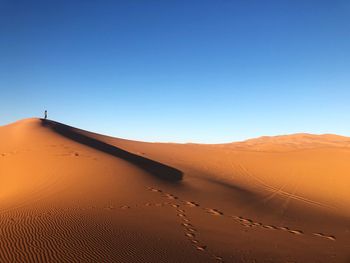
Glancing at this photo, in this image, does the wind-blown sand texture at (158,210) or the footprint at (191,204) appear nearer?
the wind-blown sand texture at (158,210)

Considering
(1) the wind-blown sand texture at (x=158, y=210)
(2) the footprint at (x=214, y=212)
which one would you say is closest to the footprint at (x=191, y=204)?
(1) the wind-blown sand texture at (x=158, y=210)

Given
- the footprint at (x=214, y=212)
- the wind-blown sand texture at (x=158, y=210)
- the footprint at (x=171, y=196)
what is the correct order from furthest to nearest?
the footprint at (x=171, y=196) < the footprint at (x=214, y=212) < the wind-blown sand texture at (x=158, y=210)

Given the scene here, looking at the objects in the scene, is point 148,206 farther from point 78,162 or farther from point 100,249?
point 78,162

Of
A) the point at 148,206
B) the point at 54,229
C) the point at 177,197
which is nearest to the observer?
the point at 54,229

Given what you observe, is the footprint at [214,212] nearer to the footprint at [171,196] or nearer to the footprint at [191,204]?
the footprint at [191,204]

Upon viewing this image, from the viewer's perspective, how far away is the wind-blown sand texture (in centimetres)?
797

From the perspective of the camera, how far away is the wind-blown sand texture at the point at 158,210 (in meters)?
7.97

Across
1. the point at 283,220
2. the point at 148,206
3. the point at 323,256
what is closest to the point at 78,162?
the point at 148,206

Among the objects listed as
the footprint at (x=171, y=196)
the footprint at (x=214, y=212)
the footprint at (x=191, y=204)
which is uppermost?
the footprint at (x=171, y=196)

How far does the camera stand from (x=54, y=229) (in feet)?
29.4

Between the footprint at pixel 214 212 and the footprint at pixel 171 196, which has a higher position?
the footprint at pixel 171 196

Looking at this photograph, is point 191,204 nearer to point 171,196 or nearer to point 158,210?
point 171,196

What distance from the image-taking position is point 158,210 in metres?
11.8

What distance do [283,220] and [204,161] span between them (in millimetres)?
16085
